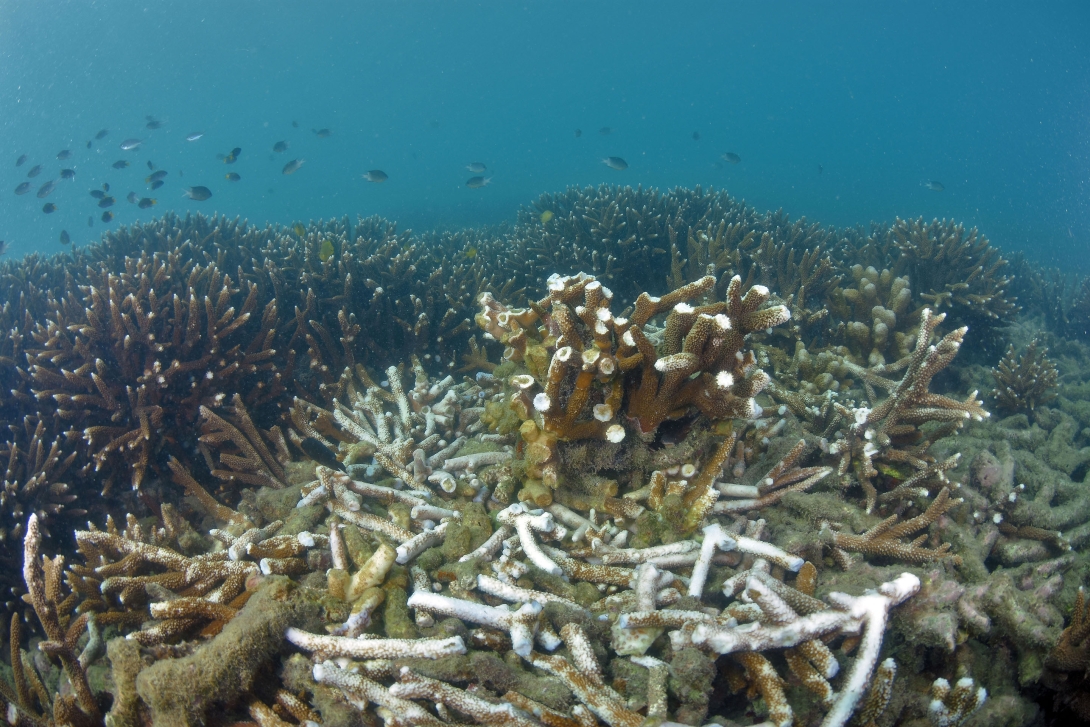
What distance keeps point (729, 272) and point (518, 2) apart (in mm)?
121958

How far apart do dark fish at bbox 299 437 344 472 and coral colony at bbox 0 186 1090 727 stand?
36mm

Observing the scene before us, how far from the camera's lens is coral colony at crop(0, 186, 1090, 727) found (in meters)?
1.91

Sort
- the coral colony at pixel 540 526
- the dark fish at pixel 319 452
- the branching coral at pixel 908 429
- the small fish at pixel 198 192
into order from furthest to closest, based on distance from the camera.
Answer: the small fish at pixel 198 192 → the dark fish at pixel 319 452 → the branching coral at pixel 908 429 → the coral colony at pixel 540 526

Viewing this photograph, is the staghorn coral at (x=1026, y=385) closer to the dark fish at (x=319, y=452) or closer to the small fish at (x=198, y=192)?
the dark fish at (x=319, y=452)

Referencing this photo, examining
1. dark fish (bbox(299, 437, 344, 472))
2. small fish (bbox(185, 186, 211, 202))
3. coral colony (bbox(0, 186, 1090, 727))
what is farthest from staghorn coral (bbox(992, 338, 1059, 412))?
small fish (bbox(185, 186, 211, 202))

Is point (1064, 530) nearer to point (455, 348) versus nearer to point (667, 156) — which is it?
point (455, 348)

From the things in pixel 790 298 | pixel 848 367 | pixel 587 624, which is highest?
pixel 790 298

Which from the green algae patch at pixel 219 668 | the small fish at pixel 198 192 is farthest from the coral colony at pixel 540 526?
the small fish at pixel 198 192

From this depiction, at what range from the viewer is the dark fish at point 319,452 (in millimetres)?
3846

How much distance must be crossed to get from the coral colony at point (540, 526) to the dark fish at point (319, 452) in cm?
4

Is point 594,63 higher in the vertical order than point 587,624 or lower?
higher

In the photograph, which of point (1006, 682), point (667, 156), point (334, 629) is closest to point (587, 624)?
point (334, 629)

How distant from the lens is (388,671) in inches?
76.7

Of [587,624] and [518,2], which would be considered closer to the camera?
[587,624]
